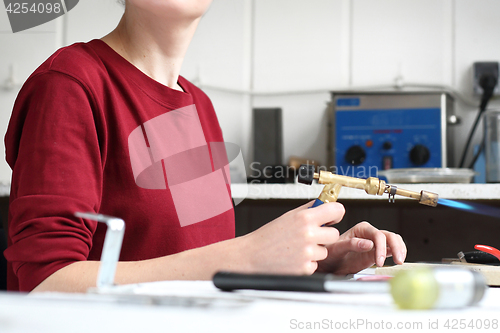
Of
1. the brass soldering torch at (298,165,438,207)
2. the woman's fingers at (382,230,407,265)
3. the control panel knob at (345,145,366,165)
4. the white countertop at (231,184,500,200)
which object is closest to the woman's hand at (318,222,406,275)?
the woman's fingers at (382,230,407,265)

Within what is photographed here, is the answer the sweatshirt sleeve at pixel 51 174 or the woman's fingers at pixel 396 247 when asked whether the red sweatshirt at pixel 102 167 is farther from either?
the woman's fingers at pixel 396 247

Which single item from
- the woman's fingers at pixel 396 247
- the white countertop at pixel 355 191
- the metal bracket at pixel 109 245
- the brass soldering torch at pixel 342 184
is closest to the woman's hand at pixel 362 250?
the woman's fingers at pixel 396 247

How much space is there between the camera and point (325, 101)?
2.10m

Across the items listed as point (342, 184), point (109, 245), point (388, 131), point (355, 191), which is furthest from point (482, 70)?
point (109, 245)

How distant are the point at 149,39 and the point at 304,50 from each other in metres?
1.38

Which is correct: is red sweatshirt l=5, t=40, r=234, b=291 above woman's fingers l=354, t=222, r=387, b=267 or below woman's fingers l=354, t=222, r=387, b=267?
above

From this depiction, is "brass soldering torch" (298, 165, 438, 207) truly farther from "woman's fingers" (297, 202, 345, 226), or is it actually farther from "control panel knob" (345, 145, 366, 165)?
"control panel knob" (345, 145, 366, 165)

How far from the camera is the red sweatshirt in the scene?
1.67 ft

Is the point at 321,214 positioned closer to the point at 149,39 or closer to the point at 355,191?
the point at 149,39

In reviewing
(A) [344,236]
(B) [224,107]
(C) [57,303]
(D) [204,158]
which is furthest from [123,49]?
(B) [224,107]

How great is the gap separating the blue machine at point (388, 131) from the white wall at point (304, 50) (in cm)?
29

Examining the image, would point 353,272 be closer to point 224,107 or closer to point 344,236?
point 344,236

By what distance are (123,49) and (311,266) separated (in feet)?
1.91

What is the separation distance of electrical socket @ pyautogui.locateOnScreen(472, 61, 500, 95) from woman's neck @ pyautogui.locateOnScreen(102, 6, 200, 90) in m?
1.52
